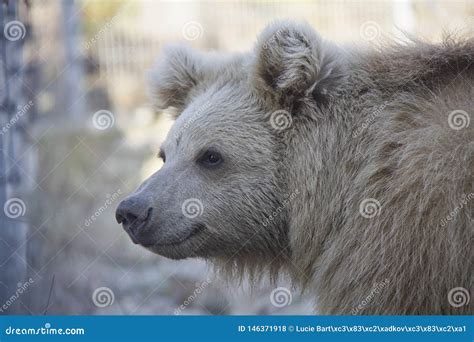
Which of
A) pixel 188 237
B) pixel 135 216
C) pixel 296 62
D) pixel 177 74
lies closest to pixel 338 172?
pixel 296 62

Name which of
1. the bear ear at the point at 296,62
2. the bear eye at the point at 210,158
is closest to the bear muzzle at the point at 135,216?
the bear eye at the point at 210,158

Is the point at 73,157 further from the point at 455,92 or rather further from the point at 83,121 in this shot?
the point at 455,92

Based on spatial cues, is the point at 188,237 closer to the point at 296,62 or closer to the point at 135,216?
the point at 135,216

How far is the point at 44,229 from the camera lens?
6062 mm

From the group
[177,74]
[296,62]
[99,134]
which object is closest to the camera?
[296,62]

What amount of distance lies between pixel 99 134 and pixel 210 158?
5.45 meters

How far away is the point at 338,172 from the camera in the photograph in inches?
158

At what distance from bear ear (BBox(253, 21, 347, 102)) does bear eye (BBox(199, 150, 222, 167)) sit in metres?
0.47

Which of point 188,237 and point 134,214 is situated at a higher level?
point 134,214

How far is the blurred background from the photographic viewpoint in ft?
16.9

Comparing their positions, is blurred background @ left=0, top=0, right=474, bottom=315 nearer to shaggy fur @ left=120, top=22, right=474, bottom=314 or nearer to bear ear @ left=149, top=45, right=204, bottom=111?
bear ear @ left=149, top=45, right=204, bottom=111

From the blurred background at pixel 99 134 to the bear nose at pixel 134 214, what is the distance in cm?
109

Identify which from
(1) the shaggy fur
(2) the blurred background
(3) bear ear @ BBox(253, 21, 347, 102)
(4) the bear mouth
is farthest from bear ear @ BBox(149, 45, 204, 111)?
(4) the bear mouth

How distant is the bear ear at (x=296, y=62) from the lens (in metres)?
3.91
